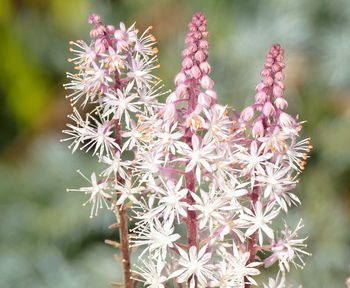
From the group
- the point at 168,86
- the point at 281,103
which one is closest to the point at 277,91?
the point at 281,103

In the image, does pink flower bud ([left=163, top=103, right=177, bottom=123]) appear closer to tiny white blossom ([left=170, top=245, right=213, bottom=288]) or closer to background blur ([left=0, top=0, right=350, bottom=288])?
tiny white blossom ([left=170, top=245, right=213, bottom=288])

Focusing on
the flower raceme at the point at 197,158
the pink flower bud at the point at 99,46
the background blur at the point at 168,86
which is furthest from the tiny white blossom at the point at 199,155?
the background blur at the point at 168,86

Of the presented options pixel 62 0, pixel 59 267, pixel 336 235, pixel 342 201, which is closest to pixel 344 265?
pixel 336 235

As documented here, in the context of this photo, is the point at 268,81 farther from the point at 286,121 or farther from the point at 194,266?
the point at 194,266

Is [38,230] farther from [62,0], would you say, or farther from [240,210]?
[240,210]

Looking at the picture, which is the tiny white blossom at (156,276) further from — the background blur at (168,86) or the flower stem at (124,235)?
the background blur at (168,86)

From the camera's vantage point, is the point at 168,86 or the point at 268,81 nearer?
the point at 268,81

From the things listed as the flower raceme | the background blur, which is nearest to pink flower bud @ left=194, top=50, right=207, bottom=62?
the flower raceme
